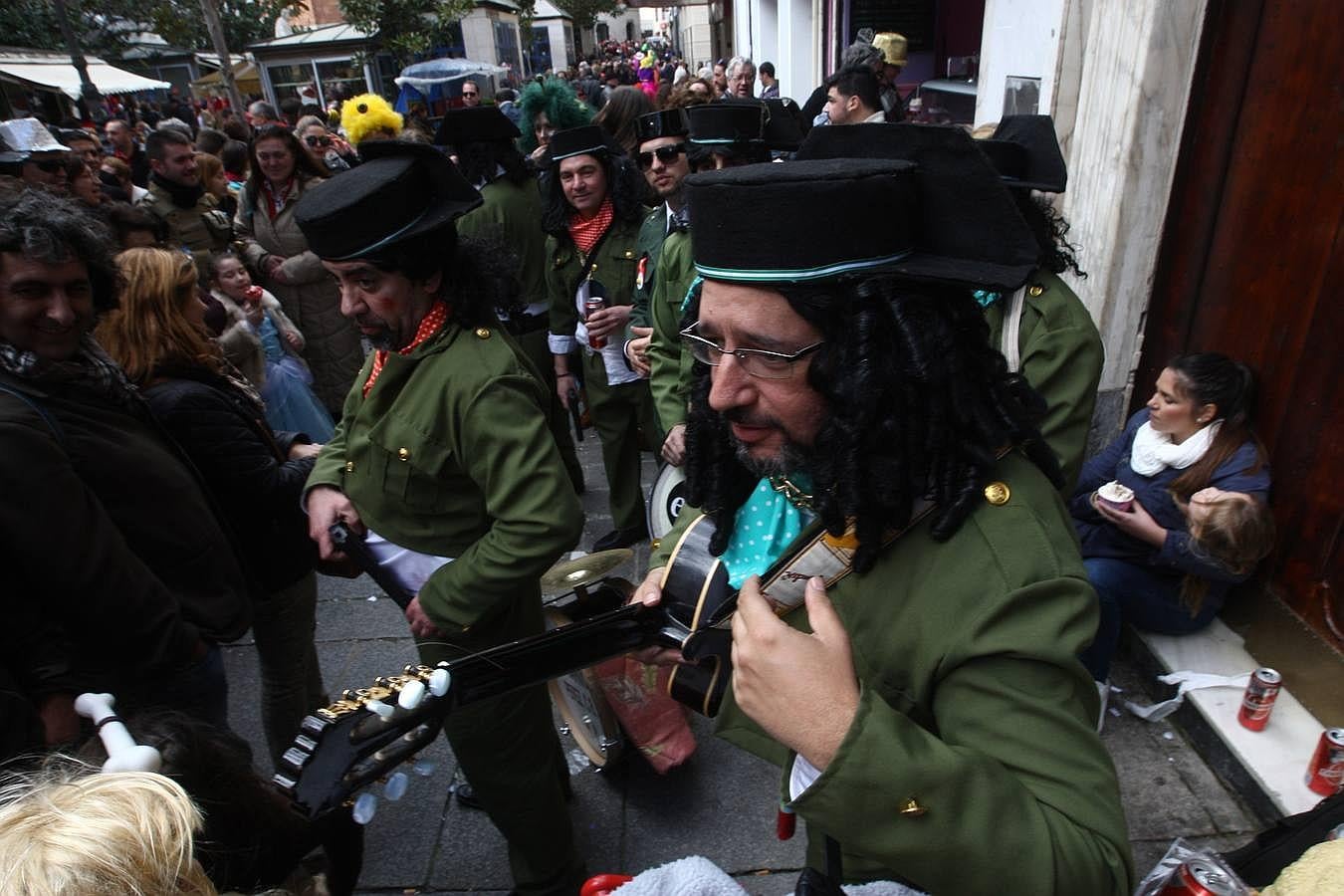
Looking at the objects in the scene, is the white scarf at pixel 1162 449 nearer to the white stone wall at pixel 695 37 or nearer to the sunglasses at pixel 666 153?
the sunglasses at pixel 666 153

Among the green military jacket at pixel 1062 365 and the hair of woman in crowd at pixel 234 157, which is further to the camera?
the hair of woman in crowd at pixel 234 157

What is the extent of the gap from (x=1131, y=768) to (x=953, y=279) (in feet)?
9.12

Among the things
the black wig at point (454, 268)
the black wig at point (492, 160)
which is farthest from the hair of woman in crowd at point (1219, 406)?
the black wig at point (492, 160)

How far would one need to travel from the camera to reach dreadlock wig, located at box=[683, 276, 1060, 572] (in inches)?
47.6

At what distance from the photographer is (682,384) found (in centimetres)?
343

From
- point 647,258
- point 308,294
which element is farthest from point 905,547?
point 308,294

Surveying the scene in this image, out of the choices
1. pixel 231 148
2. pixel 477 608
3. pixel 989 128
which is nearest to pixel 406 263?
pixel 477 608

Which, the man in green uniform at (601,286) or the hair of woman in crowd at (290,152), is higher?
the hair of woman in crowd at (290,152)

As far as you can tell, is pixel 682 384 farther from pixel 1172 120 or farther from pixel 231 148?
pixel 231 148

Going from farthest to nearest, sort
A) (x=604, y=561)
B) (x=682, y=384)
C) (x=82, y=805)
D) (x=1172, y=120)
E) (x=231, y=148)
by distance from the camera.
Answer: (x=231, y=148)
(x=1172, y=120)
(x=682, y=384)
(x=604, y=561)
(x=82, y=805)

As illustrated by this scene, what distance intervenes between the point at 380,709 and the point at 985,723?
3.07 ft

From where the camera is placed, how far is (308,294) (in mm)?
5645

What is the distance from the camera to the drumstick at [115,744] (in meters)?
1.11

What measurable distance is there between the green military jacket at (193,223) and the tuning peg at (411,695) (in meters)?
5.17
